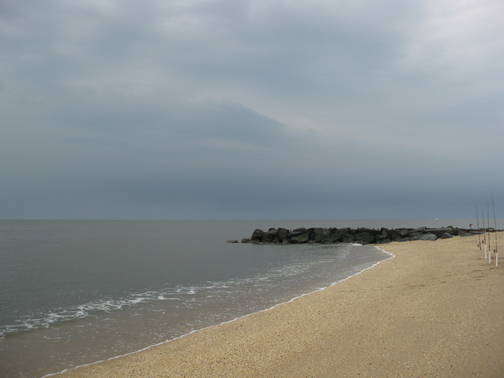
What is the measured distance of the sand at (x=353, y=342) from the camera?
5.86 m

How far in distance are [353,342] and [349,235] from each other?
137 feet

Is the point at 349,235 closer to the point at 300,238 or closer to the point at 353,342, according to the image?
the point at 300,238

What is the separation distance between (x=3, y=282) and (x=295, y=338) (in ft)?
59.2

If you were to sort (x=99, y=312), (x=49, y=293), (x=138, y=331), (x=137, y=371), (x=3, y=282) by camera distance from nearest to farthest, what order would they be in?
(x=137, y=371)
(x=138, y=331)
(x=99, y=312)
(x=49, y=293)
(x=3, y=282)

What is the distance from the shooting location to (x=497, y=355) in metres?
5.73

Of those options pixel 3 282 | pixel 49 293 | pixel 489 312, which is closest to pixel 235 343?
pixel 489 312

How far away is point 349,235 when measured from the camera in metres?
47.3

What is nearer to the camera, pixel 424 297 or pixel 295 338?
pixel 295 338

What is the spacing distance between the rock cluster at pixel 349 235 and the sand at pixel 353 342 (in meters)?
33.6

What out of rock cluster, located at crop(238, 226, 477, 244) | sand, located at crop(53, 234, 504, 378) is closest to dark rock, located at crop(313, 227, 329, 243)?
rock cluster, located at crop(238, 226, 477, 244)

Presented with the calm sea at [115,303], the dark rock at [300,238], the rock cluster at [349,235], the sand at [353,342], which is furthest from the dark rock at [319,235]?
the sand at [353,342]

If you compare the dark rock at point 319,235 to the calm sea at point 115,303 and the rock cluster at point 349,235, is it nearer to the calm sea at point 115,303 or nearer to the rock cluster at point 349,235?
the rock cluster at point 349,235

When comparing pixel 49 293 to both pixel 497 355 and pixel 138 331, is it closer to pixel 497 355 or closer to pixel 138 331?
pixel 138 331

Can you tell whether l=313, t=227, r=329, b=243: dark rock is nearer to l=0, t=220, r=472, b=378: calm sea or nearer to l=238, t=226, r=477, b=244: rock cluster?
Answer: l=238, t=226, r=477, b=244: rock cluster
